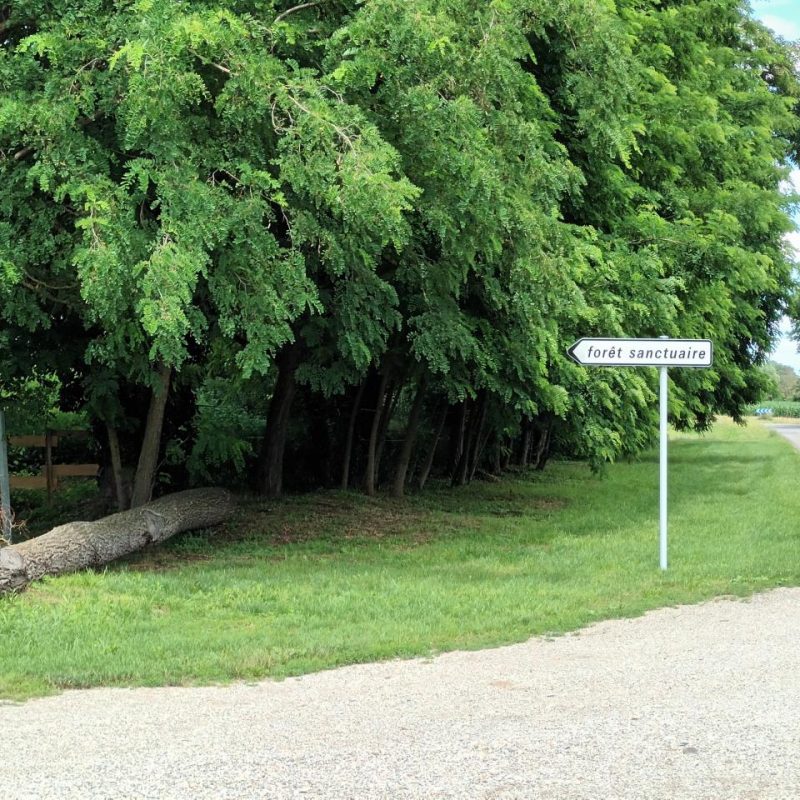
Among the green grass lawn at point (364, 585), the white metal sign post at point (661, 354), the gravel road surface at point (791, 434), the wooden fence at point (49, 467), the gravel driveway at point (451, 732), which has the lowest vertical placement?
the gravel road surface at point (791, 434)

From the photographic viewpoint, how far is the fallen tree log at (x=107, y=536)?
9.04 meters

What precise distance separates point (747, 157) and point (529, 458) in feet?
32.6

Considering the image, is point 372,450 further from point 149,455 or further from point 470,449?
point 149,455

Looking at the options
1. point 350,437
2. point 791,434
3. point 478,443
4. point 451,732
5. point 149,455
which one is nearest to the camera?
point 451,732

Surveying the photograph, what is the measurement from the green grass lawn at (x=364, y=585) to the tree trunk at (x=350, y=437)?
1.08m

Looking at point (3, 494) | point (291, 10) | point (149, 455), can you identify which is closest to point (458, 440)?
point (149, 455)

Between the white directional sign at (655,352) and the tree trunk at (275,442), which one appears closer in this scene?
the white directional sign at (655,352)

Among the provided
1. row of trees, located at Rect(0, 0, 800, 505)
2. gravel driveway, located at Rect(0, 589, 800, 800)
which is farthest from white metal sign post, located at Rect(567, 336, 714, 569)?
gravel driveway, located at Rect(0, 589, 800, 800)

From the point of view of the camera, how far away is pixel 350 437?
58.1ft

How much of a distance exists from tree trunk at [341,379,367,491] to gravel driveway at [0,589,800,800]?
34.0 ft

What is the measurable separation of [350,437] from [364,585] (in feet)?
26.5

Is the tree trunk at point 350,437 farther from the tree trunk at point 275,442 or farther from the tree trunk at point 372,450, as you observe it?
the tree trunk at point 275,442

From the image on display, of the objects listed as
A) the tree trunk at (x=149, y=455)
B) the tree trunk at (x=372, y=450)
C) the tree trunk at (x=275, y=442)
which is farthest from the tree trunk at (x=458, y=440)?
the tree trunk at (x=149, y=455)

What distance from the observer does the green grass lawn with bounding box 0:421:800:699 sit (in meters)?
6.98
